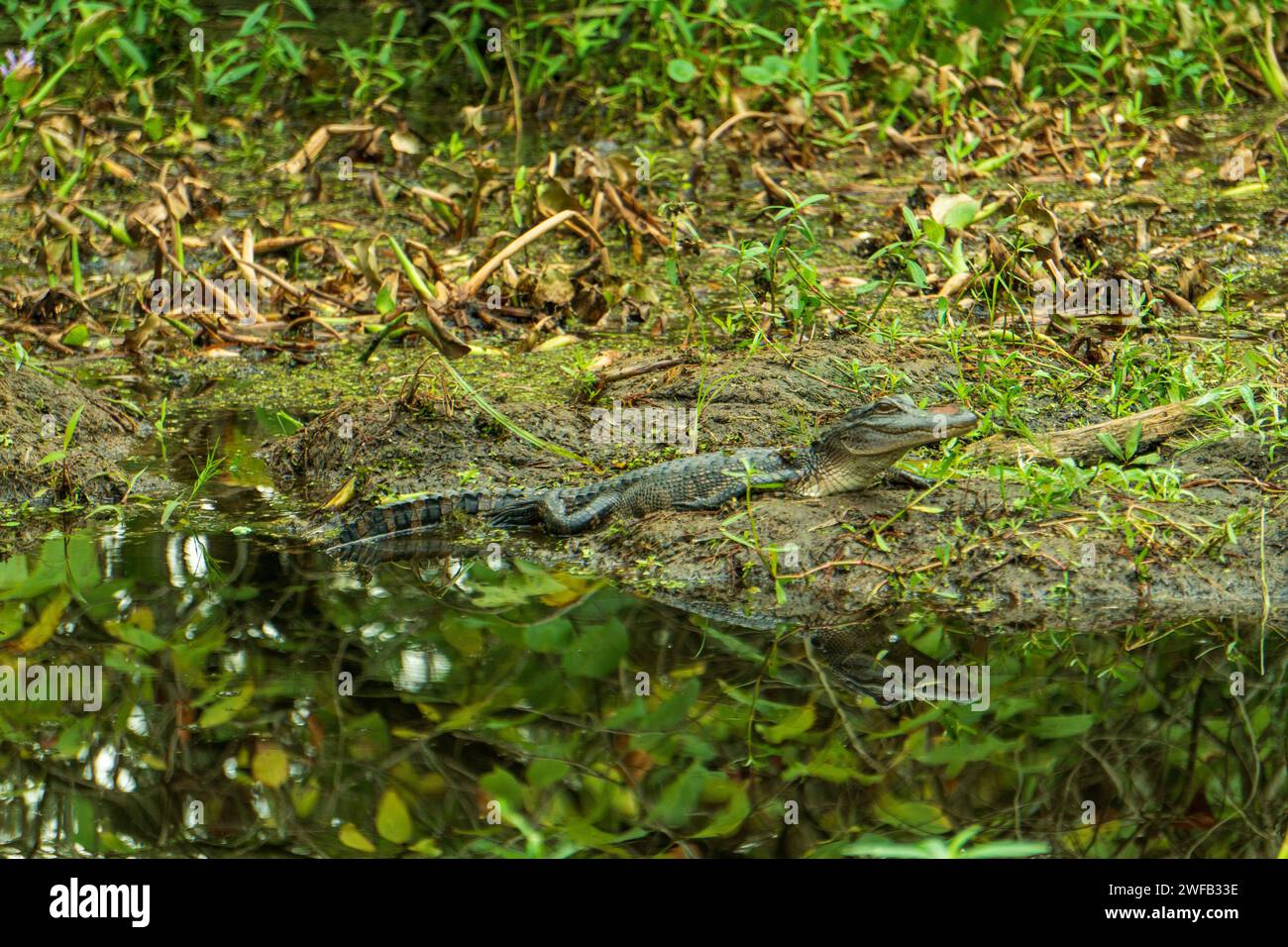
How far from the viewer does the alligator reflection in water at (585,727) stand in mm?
3584

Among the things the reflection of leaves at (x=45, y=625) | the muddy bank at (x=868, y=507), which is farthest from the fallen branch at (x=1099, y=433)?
the reflection of leaves at (x=45, y=625)

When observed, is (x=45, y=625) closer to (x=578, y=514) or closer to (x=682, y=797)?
(x=578, y=514)

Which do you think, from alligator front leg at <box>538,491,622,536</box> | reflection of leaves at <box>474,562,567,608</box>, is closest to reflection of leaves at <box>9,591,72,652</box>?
reflection of leaves at <box>474,562,567,608</box>

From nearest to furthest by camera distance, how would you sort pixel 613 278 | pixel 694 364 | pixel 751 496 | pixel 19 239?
pixel 751 496, pixel 694 364, pixel 613 278, pixel 19 239

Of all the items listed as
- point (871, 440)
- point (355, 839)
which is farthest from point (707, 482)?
point (355, 839)

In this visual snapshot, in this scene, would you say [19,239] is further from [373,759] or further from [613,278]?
[373,759]

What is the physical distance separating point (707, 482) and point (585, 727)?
1.45 meters

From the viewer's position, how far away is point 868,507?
5.15 meters

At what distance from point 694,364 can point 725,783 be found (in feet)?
8.87

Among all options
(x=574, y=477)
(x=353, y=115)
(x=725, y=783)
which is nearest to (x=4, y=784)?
(x=725, y=783)

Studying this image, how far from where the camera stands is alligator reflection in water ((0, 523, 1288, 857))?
358 cm

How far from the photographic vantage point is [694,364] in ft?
20.3

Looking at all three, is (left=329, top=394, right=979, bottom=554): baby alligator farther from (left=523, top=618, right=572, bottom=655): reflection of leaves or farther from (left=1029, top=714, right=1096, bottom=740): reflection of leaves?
(left=1029, top=714, right=1096, bottom=740): reflection of leaves

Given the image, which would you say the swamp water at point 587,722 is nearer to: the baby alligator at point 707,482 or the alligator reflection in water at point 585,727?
the alligator reflection in water at point 585,727
